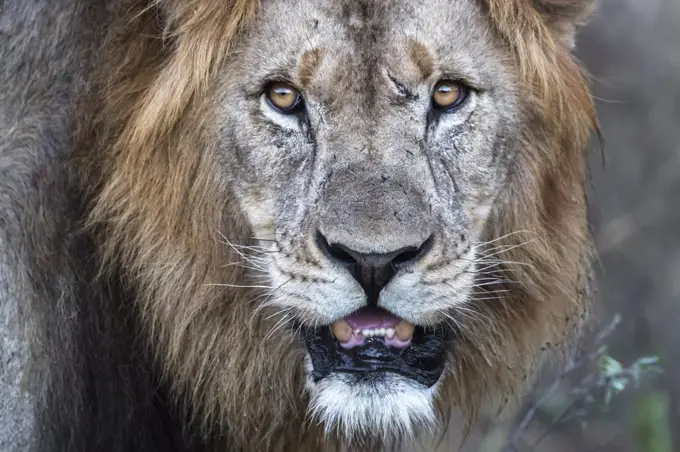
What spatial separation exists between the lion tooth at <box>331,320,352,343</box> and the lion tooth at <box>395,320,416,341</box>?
0.16m

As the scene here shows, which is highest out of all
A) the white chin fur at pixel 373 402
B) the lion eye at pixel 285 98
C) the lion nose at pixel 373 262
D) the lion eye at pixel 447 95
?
the lion eye at pixel 447 95

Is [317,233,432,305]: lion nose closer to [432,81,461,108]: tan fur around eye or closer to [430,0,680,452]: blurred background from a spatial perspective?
[432,81,461,108]: tan fur around eye

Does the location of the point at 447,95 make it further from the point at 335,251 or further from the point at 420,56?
the point at 335,251

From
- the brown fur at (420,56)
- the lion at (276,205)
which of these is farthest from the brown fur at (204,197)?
the brown fur at (420,56)

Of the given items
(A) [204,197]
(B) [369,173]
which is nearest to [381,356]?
(B) [369,173]

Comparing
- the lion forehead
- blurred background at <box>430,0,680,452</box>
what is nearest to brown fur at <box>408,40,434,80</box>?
the lion forehead

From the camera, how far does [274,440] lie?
15.0 feet

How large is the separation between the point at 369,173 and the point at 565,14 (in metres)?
1.13

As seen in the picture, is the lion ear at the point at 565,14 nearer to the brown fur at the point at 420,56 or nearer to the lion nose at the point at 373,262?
the brown fur at the point at 420,56

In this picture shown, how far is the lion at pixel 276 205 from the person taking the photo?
3920mm

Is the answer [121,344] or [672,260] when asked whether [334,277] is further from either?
[672,260]

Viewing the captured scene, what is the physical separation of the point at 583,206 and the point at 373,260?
1.31 metres

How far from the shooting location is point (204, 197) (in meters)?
4.27

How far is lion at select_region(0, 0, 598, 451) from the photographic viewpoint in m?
3.92
